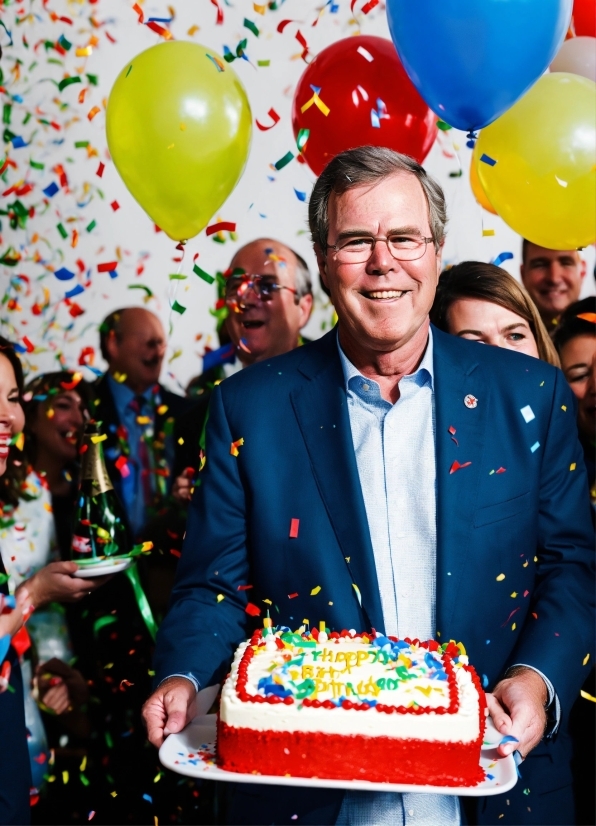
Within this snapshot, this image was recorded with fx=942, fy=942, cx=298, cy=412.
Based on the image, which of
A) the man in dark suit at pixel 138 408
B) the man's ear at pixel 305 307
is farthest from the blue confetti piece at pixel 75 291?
the man's ear at pixel 305 307

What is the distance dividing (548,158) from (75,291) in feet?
7.25

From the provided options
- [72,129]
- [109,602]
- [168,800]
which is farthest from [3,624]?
[72,129]

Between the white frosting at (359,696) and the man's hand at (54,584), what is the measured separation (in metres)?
1.37

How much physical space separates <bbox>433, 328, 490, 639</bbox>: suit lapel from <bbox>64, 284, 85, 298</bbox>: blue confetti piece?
216cm

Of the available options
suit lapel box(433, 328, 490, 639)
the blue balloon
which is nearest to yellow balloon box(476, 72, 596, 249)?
the blue balloon

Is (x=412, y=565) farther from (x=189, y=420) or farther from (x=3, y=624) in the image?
(x=189, y=420)

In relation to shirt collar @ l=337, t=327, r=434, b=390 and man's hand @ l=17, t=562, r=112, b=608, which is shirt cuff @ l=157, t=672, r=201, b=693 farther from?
man's hand @ l=17, t=562, r=112, b=608

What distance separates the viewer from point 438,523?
214cm

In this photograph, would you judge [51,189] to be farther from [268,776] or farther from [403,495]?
[268,776]

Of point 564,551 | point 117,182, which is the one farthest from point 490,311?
point 117,182

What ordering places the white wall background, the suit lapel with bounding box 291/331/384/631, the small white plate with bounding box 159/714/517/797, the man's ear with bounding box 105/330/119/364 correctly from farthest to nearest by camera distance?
1. the white wall background
2. the man's ear with bounding box 105/330/119/364
3. the suit lapel with bounding box 291/331/384/631
4. the small white plate with bounding box 159/714/517/797

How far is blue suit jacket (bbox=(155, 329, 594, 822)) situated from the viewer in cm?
213

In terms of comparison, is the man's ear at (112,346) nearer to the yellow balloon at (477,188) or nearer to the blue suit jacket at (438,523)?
the yellow balloon at (477,188)

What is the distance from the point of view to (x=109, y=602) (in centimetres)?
351
